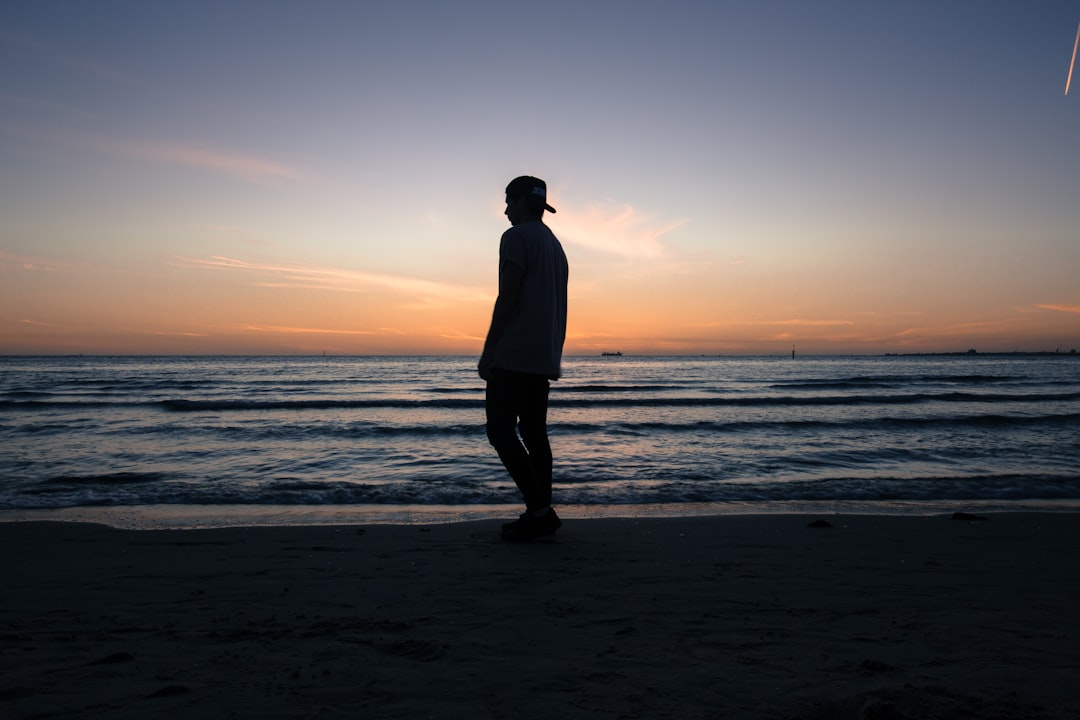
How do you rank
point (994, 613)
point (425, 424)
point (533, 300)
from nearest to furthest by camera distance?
point (994, 613), point (533, 300), point (425, 424)

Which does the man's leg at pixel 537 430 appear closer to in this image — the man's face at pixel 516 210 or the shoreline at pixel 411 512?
the shoreline at pixel 411 512

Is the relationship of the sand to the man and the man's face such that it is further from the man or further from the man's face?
the man's face

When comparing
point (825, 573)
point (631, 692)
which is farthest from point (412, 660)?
point (825, 573)

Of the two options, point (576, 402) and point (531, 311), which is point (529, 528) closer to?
point (531, 311)

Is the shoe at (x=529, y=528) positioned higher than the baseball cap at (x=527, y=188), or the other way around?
the baseball cap at (x=527, y=188)

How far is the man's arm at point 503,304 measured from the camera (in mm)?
3797

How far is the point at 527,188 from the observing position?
4.04 meters

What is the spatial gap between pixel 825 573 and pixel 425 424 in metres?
11.3

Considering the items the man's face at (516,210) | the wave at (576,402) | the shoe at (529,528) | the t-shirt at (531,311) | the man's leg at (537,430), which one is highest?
the man's face at (516,210)

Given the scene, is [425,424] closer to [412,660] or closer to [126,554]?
[126,554]

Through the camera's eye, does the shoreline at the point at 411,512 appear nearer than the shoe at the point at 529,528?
No

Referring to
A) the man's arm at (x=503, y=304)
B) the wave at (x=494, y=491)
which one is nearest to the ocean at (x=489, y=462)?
the wave at (x=494, y=491)

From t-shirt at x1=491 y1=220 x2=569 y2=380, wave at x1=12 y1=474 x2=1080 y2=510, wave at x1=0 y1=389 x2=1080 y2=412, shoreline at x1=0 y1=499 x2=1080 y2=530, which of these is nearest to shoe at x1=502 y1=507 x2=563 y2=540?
shoreline at x1=0 y1=499 x2=1080 y2=530

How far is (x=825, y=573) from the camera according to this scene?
316 cm
